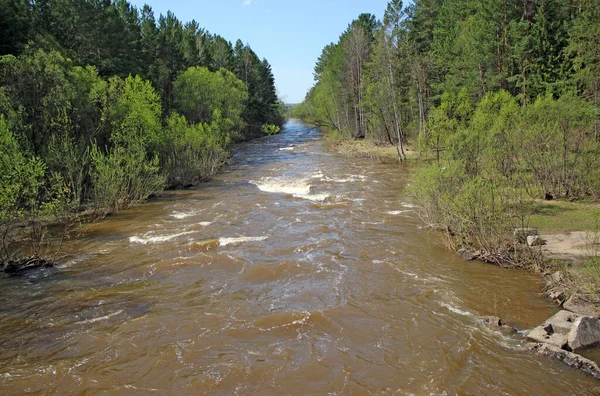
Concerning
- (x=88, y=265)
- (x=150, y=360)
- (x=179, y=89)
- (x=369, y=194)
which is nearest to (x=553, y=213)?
(x=369, y=194)

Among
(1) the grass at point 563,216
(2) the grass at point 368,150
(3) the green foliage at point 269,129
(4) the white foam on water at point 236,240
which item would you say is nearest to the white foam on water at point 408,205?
(1) the grass at point 563,216

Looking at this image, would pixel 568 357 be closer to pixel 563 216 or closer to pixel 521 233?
pixel 521 233

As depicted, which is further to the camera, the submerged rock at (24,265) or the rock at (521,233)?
the rock at (521,233)

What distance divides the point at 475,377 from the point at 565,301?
4647 millimetres

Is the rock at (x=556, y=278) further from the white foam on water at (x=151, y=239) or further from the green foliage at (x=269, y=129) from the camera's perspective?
Answer: the green foliage at (x=269, y=129)

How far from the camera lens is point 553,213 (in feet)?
61.0

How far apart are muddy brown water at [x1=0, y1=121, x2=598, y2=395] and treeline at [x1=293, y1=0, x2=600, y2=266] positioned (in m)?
2.61

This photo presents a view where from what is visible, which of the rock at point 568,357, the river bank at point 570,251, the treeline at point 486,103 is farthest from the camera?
the treeline at point 486,103

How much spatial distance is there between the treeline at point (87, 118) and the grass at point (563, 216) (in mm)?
19919

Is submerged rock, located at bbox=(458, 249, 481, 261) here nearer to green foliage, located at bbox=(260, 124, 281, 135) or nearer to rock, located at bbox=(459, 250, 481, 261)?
rock, located at bbox=(459, 250, 481, 261)

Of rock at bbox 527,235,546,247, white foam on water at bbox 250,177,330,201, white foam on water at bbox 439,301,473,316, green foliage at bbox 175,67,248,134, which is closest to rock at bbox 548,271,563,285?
rock at bbox 527,235,546,247

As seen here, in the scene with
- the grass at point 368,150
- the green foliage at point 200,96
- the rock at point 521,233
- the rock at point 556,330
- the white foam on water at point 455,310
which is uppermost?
the green foliage at point 200,96

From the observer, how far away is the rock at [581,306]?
10.6 metres

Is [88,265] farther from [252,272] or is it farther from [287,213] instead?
[287,213]
